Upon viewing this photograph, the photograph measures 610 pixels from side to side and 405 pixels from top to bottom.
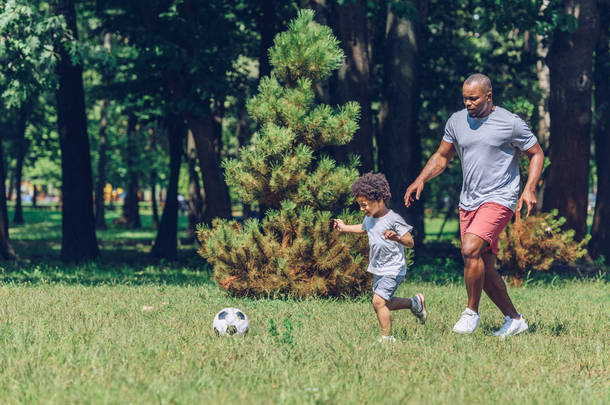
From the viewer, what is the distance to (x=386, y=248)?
636 centimetres

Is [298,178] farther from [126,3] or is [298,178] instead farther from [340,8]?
[126,3]

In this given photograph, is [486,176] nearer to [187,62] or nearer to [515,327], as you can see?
[515,327]

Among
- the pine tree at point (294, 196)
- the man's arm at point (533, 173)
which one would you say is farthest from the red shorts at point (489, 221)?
the pine tree at point (294, 196)

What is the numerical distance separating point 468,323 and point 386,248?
1.05 m

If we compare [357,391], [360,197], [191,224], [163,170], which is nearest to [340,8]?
[360,197]

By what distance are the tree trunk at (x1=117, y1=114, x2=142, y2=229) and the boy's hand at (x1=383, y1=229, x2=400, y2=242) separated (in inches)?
944

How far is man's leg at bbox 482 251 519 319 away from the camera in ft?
21.3

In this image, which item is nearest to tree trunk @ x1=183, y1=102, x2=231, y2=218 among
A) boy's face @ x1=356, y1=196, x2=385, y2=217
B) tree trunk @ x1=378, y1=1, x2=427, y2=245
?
tree trunk @ x1=378, y1=1, x2=427, y2=245

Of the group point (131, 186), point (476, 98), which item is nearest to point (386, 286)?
point (476, 98)

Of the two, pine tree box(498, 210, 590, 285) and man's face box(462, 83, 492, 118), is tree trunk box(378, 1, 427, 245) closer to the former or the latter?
pine tree box(498, 210, 590, 285)

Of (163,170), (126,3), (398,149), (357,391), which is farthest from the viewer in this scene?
(163,170)

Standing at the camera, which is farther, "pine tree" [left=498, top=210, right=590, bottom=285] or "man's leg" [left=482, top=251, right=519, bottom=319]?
"pine tree" [left=498, top=210, right=590, bottom=285]

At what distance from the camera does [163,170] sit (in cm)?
3556

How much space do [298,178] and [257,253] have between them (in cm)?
115
